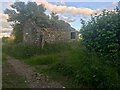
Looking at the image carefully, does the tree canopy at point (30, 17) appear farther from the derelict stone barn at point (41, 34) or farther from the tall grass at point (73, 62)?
the tall grass at point (73, 62)

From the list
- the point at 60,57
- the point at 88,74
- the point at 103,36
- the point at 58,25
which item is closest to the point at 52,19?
the point at 58,25

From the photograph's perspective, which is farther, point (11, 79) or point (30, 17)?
point (30, 17)

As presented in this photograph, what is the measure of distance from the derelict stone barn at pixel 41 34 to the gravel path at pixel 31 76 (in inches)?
26.2

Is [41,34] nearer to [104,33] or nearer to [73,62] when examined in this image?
[73,62]

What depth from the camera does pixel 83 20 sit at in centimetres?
528

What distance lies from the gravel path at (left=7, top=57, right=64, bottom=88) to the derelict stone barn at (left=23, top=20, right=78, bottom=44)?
665 mm

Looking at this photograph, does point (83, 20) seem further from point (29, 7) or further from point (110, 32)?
point (29, 7)

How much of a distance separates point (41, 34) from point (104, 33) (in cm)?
189

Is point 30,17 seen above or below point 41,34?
above

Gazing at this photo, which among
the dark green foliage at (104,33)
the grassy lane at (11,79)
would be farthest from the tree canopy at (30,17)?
the grassy lane at (11,79)

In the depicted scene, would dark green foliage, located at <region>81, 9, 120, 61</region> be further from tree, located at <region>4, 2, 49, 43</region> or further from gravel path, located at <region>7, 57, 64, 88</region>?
gravel path, located at <region>7, 57, 64, 88</region>

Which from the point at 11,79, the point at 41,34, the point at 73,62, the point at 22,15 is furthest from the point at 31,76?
the point at 22,15

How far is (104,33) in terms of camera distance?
15.6ft

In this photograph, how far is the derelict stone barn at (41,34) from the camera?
5877 mm
